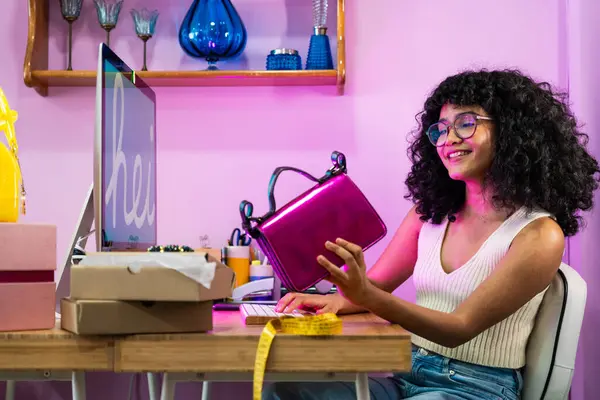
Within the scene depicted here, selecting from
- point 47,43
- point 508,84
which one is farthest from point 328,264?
point 47,43

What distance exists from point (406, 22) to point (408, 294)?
2.97ft

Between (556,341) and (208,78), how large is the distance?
52.6 inches

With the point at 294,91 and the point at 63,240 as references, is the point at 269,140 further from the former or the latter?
the point at 63,240

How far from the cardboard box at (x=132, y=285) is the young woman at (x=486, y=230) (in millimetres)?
530

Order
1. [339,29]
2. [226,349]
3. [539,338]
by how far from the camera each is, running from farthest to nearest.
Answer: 1. [339,29]
2. [539,338]
3. [226,349]

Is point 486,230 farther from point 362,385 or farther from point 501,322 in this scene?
point 362,385

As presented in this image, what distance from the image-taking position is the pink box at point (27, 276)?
136 cm

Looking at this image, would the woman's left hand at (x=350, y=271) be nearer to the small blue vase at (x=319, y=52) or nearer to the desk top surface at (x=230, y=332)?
the desk top surface at (x=230, y=332)

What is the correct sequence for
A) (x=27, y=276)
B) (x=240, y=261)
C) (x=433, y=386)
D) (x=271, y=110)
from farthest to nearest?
(x=271, y=110) < (x=240, y=261) < (x=433, y=386) < (x=27, y=276)

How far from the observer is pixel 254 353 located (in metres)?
1.32

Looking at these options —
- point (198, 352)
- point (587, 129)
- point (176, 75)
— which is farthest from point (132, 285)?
point (587, 129)

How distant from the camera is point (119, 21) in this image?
2.62 meters

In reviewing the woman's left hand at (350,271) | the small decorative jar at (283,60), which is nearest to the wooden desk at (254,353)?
the woman's left hand at (350,271)

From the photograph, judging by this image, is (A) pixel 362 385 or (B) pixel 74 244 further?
(B) pixel 74 244
